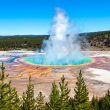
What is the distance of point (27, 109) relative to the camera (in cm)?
2955

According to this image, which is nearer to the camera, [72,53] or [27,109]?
[27,109]

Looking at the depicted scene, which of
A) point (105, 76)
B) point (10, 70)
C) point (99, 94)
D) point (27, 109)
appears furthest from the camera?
point (10, 70)

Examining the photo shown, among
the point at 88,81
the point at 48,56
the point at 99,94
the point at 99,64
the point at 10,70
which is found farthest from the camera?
the point at 48,56

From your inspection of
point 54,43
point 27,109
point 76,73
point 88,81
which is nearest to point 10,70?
point 76,73

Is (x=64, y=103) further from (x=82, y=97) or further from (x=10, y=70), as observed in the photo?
(x=10, y=70)

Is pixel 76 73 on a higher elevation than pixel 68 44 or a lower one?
lower

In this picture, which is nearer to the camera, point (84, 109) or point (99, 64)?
point (84, 109)

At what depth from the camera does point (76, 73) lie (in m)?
63.2

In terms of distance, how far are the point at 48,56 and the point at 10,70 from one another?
23.6 metres

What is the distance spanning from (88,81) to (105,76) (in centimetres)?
674

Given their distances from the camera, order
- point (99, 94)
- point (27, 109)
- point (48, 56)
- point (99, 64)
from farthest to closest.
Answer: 1. point (48, 56)
2. point (99, 64)
3. point (99, 94)
4. point (27, 109)

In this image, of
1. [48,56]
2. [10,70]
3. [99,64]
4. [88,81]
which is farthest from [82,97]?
[48,56]

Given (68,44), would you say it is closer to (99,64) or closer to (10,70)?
(99,64)

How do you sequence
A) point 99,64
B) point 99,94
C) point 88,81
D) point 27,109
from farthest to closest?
point 99,64, point 88,81, point 99,94, point 27,109
